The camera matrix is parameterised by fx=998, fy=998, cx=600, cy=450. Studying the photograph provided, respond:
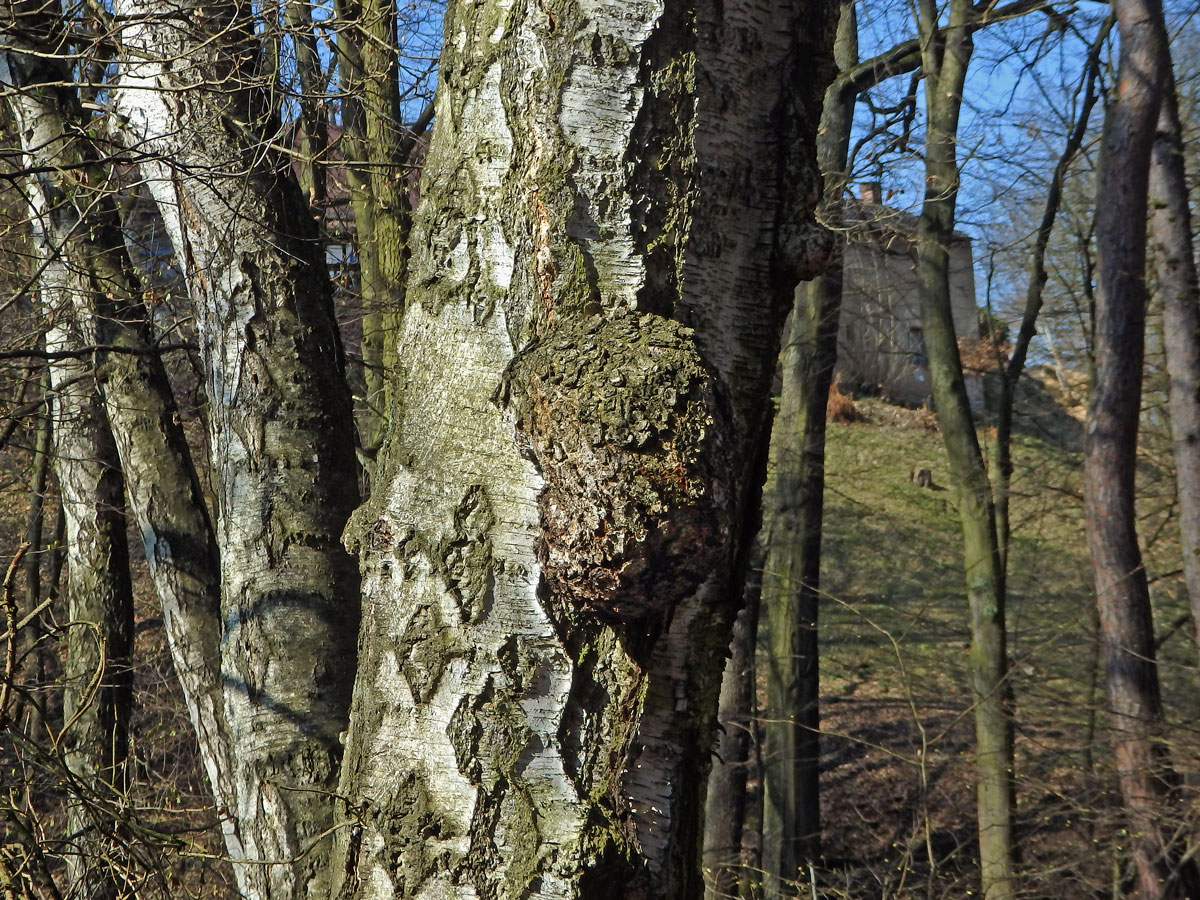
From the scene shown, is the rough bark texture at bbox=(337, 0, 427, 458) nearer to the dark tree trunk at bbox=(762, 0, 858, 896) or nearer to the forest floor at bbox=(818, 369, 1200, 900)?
the forest floor at bbox=(818, 369, 1200, 900)

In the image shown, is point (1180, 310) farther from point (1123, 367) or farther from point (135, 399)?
point (135, 399)

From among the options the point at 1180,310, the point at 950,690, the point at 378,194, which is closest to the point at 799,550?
the point at 1180,310

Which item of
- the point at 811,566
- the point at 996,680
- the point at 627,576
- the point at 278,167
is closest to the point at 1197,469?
the point at 996,680

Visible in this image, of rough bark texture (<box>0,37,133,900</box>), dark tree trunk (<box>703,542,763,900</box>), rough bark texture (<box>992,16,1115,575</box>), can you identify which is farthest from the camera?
rough bark texture (<box>992,16,1115,575</box>)

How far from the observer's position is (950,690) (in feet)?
42.6

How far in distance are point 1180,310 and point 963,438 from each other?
2077 millimetres

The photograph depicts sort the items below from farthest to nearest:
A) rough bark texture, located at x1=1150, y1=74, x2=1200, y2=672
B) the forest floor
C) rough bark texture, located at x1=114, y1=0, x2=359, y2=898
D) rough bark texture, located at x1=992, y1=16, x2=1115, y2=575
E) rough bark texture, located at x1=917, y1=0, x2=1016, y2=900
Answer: rough bark texture, located at x1=992, y1=16, x2=1115, y2=575, rough bark texture, located at x1=917, y1=0, x2=1016, y2=900, rough bark texture, located at x1=1150, y1=74, x2=1200, y2=672, the forest floor, rough bark texture, located at x1=114, y1=0, x2=359, y2=898

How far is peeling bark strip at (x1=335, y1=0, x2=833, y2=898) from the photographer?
134cm

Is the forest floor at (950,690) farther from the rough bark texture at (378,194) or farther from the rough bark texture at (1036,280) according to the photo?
the rough bark texture at (378,194)

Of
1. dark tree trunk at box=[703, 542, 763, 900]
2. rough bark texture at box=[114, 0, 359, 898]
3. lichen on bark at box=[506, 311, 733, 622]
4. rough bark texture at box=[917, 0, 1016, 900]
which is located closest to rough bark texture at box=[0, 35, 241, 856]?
rough bark texture at box=[114, 0, 359, 898]

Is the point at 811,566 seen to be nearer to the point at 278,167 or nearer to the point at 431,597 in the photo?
the point at 278,167

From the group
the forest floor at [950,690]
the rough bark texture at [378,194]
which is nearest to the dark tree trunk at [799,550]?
the forest floor at [950,690]

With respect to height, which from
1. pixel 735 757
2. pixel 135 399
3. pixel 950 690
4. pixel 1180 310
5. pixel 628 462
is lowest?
pixel 735 757

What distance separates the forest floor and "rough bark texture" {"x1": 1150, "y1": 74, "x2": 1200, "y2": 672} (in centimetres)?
73
